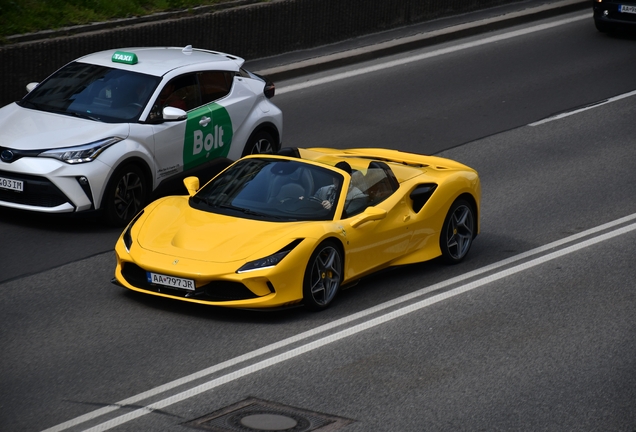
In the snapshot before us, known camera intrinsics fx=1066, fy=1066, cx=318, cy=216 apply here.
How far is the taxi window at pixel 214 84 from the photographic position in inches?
508

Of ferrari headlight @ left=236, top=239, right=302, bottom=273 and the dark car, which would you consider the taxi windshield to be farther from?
the dark car

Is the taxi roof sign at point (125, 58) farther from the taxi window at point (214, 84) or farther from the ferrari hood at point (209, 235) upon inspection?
the ferrari hood at point (209, 235)

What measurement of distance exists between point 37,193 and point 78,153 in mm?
593

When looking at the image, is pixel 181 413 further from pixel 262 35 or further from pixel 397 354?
pixel 262 35

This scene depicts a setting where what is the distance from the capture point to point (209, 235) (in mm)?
9266

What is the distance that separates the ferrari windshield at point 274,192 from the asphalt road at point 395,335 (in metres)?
0.91

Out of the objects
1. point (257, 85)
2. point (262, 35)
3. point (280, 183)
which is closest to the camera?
point (280, 183)

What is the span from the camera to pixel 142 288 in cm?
910

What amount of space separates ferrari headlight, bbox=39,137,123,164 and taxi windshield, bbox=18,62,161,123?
59 cm

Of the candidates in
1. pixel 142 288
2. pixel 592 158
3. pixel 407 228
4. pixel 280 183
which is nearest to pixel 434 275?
pixel 407 228

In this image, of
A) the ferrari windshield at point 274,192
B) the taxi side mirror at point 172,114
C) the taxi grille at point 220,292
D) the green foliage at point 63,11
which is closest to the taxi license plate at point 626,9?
the green foliage at point 63,11

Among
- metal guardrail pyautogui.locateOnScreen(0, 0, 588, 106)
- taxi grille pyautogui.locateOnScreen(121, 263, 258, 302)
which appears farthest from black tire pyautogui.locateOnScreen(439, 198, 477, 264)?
metal guardrail pyautogui.locateOnScreen(0, 0, 588, 106)

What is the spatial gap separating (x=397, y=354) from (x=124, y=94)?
5.30 meters

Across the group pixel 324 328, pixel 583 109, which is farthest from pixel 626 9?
pixel 324 328
